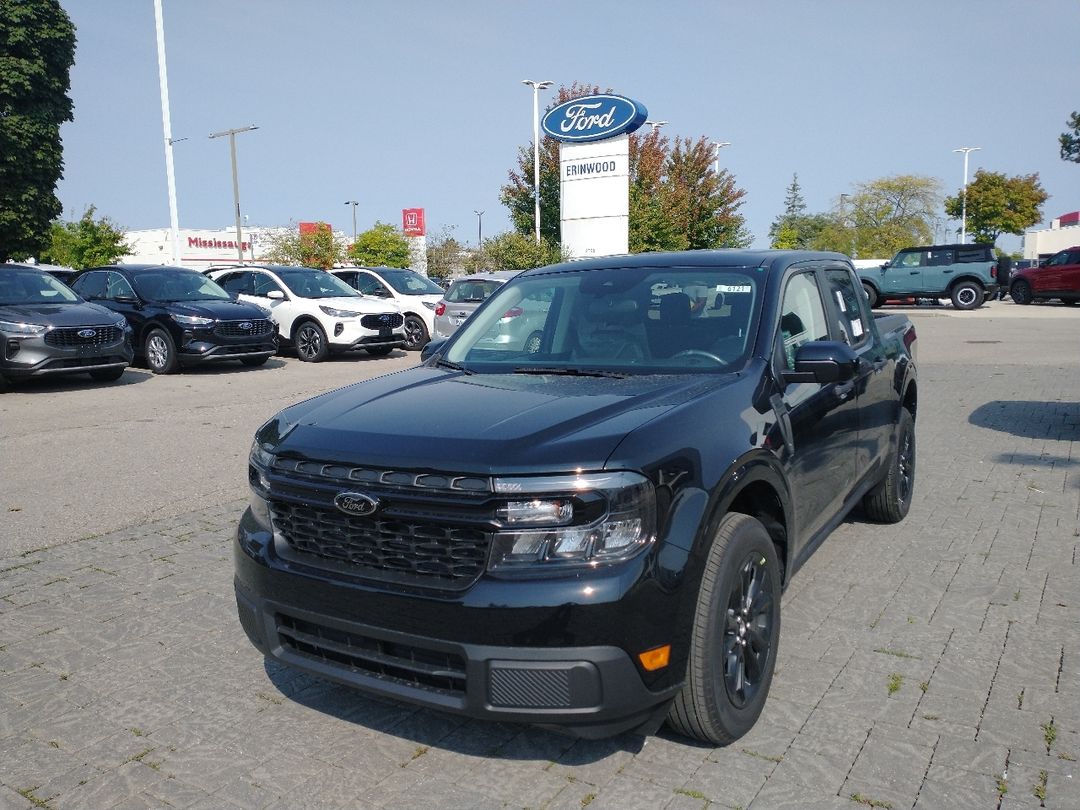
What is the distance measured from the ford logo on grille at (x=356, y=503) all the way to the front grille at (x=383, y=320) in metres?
14.2

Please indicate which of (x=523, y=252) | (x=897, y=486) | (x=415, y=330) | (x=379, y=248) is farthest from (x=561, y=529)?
(x=379, y=248)

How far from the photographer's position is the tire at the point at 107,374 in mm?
13078

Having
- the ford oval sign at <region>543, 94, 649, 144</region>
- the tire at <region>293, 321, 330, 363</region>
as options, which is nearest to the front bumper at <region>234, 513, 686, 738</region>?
the tire at <region>293, 321, 330, 363</region>

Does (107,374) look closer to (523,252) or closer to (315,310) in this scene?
(315,310)

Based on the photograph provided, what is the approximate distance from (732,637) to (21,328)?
39.3ft

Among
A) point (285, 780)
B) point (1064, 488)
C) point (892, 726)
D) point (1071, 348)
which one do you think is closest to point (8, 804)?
point (285, 780)

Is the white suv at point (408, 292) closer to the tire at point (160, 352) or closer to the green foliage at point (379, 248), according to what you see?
the tire at point (160, 352)

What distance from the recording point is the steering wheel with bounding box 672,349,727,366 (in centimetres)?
375

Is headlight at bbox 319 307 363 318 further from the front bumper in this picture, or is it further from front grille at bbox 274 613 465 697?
the front bumper

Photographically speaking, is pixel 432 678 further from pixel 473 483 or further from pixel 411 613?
pixel 473 483

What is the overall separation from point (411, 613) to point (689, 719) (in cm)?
98

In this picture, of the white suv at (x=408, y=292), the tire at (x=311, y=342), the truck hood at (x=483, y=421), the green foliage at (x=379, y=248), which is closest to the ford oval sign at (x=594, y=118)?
the white suv at (x=408, y=292)

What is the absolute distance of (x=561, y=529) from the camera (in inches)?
105

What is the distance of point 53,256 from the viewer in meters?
51.8
